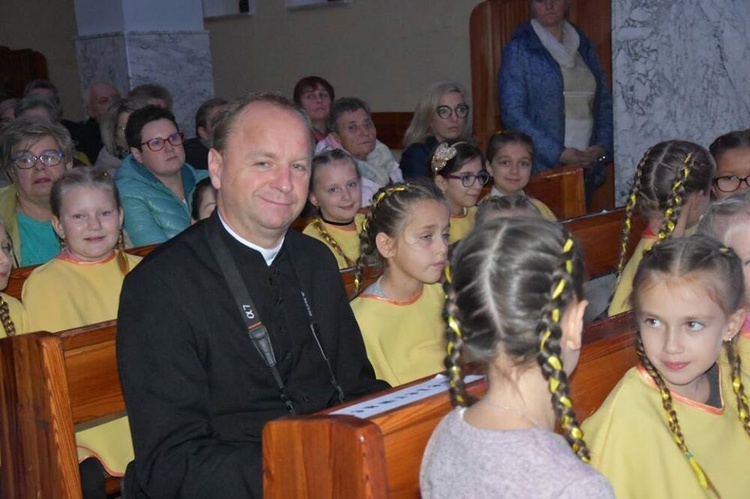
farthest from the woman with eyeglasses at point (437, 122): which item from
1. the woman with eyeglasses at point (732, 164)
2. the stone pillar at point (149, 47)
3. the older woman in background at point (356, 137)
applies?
the stone pillar at point (149, 47)

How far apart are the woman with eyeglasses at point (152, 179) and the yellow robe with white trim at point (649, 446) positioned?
3180mm

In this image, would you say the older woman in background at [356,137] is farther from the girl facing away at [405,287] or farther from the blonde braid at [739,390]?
the blonde braid at [739,390]

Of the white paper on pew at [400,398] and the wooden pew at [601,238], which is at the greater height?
the white paper on pew at [400,398]

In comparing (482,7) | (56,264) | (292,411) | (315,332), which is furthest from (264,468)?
(482,7)

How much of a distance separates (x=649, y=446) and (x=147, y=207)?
3.42m

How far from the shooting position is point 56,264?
4.08m

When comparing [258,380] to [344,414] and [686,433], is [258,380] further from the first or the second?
[686,433]

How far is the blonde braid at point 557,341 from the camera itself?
166cm

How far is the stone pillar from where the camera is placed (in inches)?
344

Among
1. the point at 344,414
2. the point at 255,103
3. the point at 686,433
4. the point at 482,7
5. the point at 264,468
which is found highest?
the point at 482,7

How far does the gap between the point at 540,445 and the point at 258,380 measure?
3.63 ft

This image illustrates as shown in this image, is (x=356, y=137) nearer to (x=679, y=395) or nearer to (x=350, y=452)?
(x=679, y=395)

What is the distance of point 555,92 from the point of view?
6391 mm

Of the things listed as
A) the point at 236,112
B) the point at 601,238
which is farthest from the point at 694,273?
the point at 601,238
